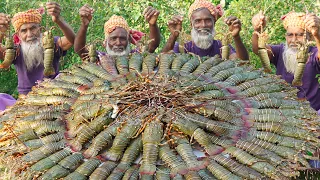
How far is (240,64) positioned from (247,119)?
92cm

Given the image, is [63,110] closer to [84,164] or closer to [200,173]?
[84,164]

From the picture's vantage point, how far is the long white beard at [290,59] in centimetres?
503

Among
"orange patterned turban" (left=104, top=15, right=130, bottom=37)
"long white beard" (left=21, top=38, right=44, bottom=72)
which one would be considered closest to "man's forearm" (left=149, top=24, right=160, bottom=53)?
"orange patterned turban" (left=104, top=15, right=130, bottom=37)

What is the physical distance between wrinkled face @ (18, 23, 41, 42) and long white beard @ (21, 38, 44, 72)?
0.05 metres

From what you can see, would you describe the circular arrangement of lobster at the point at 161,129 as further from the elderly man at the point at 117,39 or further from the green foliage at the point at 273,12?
the green foliage at the point at 273,12

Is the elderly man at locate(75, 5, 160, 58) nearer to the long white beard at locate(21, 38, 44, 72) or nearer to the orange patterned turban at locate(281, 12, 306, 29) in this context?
the long white beard at locate(21, 38, 44, 72)

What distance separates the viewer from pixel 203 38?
5293 mm

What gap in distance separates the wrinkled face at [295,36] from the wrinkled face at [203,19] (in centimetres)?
93

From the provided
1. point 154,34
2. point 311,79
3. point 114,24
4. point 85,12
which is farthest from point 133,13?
point 311,79

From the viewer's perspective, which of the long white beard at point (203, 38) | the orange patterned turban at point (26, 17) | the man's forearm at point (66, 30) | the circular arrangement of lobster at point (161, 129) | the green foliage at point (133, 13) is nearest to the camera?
the circular arrangement of lobster at point (161, 129)

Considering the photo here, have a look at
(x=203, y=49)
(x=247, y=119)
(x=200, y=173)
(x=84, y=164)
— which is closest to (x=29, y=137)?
(x=84, y=164)

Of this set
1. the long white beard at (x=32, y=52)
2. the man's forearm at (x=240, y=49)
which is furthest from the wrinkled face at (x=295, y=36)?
the long white beard at (x=32, y=52)

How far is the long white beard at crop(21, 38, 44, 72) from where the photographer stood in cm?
531

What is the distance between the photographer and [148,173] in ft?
8.44
